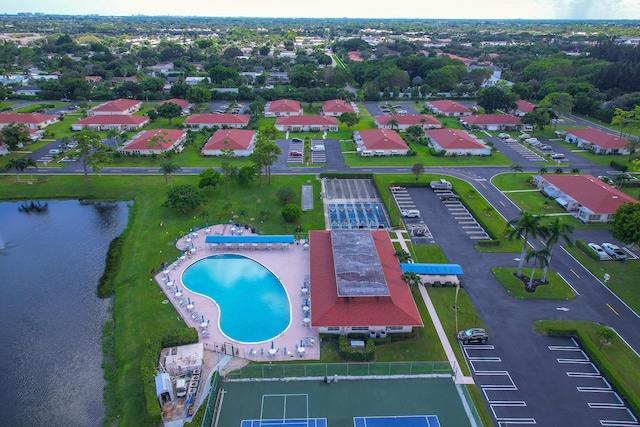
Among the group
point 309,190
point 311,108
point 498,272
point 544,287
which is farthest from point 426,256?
point 311,108

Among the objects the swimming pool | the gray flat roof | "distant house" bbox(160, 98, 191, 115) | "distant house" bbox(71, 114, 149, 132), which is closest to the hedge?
the swimming pool

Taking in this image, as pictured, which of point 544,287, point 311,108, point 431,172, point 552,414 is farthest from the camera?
point 311,108

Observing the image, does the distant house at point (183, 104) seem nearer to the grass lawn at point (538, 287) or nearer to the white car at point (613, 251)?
the grass lawn at point (538, 287)

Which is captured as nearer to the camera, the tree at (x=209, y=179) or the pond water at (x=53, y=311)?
the pond water at (x=53, y=311)

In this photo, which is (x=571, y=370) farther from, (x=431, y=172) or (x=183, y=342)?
(x=431, y=172)

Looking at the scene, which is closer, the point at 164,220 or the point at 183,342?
the point at 183,342

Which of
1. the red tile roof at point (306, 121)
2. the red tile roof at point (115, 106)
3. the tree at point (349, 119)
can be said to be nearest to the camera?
the tree at point (349, 119)

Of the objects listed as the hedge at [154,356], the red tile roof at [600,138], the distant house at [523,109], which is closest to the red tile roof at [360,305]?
the hedge at [154,356]

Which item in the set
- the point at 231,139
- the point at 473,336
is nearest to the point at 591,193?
the point at 473,336
